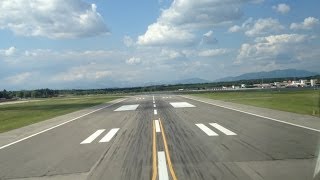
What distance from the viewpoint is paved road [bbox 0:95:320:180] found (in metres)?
10.8

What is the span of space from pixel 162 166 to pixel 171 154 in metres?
1.92

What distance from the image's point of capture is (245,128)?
20141 mm

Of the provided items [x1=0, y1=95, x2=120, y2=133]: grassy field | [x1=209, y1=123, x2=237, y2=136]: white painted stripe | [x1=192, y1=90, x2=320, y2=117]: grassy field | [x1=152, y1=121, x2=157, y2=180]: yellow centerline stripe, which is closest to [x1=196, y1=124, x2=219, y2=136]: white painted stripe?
[x1=209, y1=123, x2=237, y2=136]: white painted stripe

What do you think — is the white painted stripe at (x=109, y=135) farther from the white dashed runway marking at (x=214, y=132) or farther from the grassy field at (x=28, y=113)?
the grassy field at (x=28, y=113)

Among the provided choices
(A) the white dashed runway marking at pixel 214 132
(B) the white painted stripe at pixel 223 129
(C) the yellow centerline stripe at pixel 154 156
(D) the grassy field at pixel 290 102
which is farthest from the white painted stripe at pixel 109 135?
(D) the grassy field at pixel 290 102

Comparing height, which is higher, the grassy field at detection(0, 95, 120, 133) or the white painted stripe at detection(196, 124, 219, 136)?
the white painted stripe at detection(196, 124, 219, 136)

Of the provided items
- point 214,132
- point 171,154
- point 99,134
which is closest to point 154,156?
point 171,154

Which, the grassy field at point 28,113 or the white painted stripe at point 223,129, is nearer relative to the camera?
the white painted stripe at point 223,129

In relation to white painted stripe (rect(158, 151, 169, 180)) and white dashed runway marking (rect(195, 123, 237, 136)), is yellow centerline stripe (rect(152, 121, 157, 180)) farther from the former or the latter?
white dashed runway marking (rect(195, 123, 237, 136))

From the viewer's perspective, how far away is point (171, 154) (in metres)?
13.5

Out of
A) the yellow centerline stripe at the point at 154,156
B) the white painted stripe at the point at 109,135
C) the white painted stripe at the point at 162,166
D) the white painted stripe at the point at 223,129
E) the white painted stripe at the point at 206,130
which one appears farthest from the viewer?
the white painted stripe at the point at 223,129

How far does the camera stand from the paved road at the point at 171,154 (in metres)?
10.8

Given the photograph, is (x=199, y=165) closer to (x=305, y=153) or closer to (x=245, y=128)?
(x=305, y=153)

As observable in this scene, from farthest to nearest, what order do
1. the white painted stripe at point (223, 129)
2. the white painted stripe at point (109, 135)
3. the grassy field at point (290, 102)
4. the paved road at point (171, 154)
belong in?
the grassy field at point (290, 102) < the white painted stripe at point (223, 129) < the white painted stripe at point (109, 135) < the paved road at point (171, 154)
